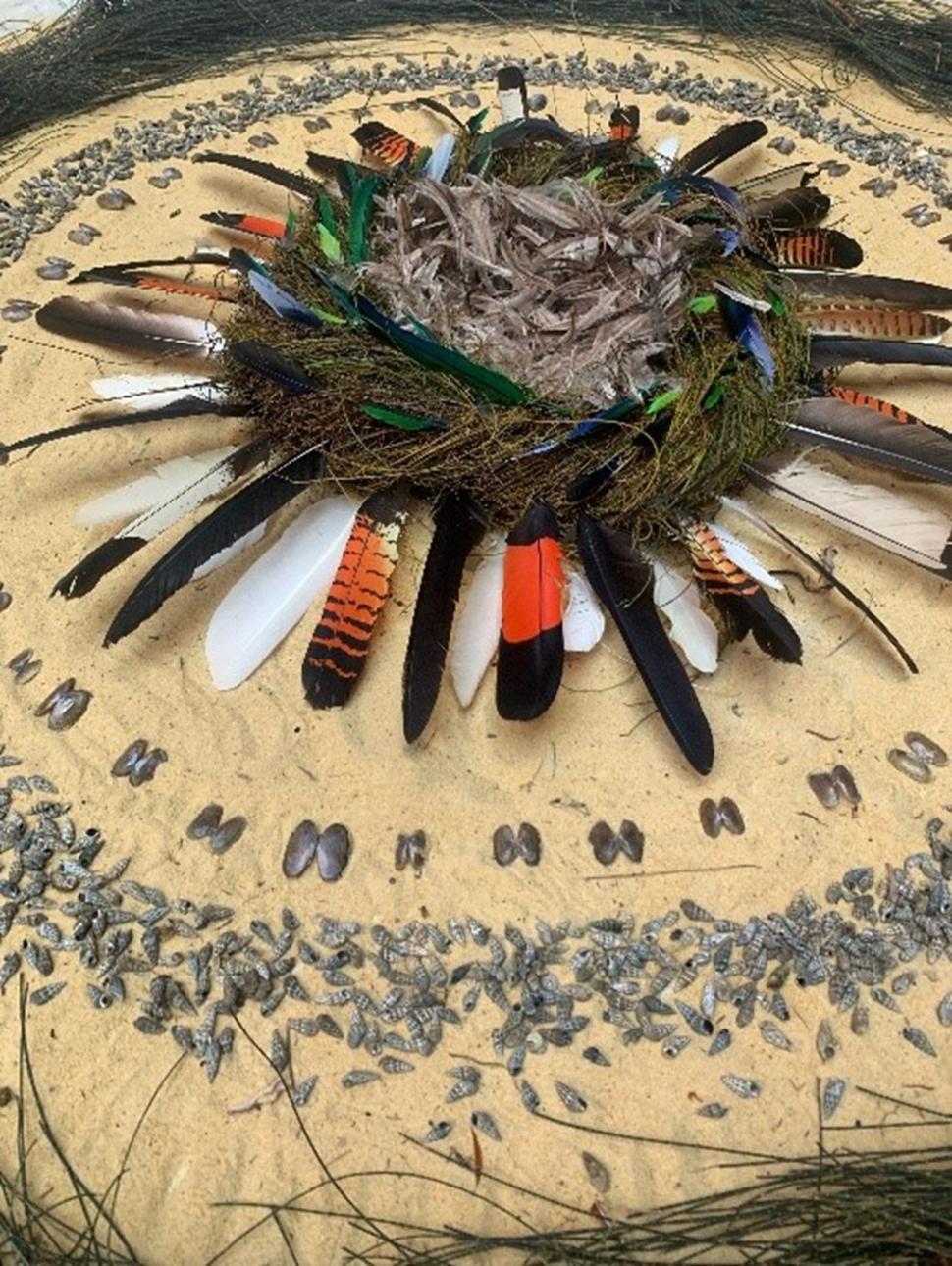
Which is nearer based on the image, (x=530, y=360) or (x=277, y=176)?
(x=530, y=360)

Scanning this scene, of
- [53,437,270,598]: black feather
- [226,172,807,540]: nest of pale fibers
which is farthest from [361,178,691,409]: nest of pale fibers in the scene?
[53,437,270,598]: black feather

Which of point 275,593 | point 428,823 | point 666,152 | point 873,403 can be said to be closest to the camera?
point 428,823

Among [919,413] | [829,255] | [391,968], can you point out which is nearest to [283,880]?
[391,968]

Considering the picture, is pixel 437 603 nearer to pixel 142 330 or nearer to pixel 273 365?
pixel 273 365

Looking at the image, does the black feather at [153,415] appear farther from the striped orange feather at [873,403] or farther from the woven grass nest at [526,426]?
the striped orange feather at [873,403]

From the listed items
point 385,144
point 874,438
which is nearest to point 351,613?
point 874,438

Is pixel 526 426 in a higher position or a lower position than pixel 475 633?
higher

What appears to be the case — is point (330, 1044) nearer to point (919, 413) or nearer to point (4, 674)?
point (4, 674)

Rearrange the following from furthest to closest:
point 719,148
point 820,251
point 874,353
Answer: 1. point 719,148
2. point 820,251
3. point 874,353

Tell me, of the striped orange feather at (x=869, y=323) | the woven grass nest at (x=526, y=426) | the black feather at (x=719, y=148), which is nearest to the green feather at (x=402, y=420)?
the woven grass nest at (x=526, y=426)
